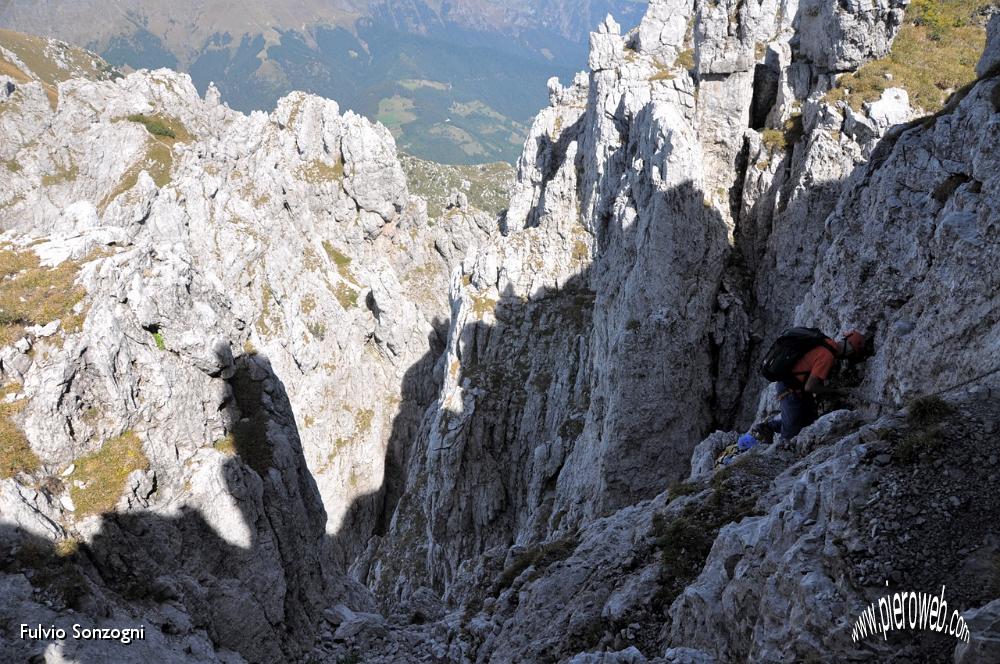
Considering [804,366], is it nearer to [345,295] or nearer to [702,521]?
[702,521]

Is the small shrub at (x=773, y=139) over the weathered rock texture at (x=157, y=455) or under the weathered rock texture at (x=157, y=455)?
over

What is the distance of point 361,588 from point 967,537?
26826 millimetres

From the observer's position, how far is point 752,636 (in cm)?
1044

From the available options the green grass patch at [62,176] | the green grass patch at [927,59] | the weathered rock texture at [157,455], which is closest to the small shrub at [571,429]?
the weathered rock texture at [157,455]

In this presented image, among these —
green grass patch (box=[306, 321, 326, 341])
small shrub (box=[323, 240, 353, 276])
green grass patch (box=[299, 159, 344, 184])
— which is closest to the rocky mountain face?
green grass patch (box=[306, 321, 326, 341])

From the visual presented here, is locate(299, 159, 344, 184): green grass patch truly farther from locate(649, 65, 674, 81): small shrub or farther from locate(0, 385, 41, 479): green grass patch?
locate(0, 385, 41, 479): green grass patch

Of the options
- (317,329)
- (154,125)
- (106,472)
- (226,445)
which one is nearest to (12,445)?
(106,472)

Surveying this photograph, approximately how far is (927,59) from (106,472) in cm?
4234

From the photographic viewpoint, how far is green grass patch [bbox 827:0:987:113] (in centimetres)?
2998

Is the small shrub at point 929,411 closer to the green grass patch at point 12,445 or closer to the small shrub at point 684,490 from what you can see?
the small shrub at point 684,490

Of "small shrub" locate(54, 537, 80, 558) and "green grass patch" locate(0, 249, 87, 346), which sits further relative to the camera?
"green grass patch" locate(0, 249, 87, 346)

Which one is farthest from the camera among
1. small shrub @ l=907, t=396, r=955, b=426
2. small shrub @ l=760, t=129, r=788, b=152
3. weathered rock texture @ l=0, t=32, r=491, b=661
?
small shrub @ l=760, t=129, r=788, b=152

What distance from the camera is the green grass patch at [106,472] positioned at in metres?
16.8

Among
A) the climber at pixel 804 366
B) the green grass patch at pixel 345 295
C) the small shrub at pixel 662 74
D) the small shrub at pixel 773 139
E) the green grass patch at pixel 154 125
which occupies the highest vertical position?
Answer: the green grass patch at pixel 154 125
